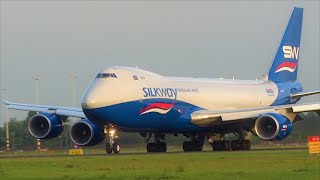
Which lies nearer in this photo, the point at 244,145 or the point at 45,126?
the point at 244,145

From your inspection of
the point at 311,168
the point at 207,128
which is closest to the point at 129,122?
the point at 207,128

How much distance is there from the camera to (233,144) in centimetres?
5903

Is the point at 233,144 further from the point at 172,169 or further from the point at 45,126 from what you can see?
the point at 172,169

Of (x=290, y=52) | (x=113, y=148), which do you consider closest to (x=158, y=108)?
(x=113, y=148)

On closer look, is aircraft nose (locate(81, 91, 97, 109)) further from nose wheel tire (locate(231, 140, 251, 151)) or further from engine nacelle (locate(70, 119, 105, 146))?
nose wheel tire (locate(231, 140, 251, 151))

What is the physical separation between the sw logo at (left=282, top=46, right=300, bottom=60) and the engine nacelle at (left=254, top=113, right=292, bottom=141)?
49.2 feet

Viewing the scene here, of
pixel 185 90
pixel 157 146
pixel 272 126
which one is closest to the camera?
pixel 272 126

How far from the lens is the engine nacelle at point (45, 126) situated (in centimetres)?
5903

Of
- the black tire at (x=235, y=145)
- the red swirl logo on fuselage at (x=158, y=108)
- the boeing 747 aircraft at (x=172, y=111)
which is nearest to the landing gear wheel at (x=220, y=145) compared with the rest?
the boeing 747 aircraft at (x=172, y=111)

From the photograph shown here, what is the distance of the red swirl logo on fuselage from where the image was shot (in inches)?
2132

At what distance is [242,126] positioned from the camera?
58.1 meters

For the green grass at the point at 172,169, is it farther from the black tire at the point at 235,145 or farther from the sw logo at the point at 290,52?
the sw logo at the point at 290,52

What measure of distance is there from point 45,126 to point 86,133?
295 centimetres

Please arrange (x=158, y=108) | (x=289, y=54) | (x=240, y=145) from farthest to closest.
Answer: (x=289, y=54) → (x=240, y=145) → (x=158, y=108)
